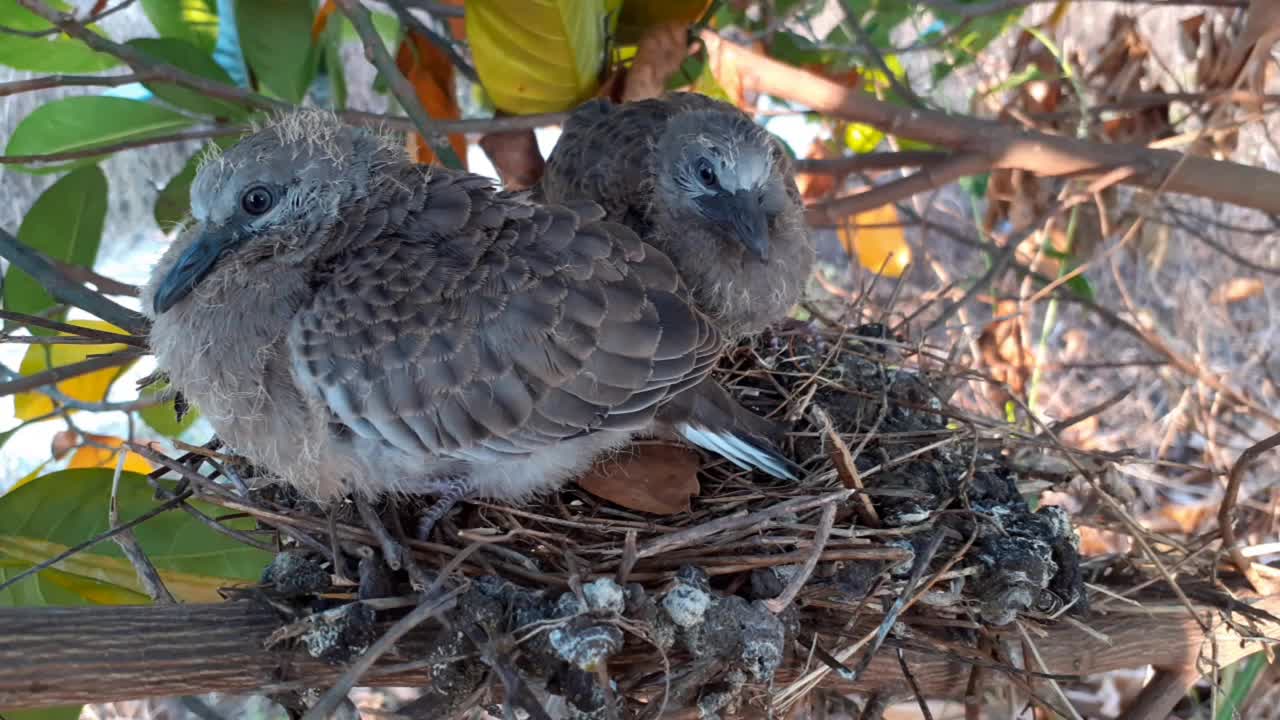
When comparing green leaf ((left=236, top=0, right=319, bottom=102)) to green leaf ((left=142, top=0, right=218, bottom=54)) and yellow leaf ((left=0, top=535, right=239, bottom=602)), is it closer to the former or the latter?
green leaf ((left=142, top=0, right=218, bottom=54))

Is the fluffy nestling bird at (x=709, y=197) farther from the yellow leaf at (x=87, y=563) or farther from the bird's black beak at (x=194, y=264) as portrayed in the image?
the yellow leaf at (x=87, y=563)

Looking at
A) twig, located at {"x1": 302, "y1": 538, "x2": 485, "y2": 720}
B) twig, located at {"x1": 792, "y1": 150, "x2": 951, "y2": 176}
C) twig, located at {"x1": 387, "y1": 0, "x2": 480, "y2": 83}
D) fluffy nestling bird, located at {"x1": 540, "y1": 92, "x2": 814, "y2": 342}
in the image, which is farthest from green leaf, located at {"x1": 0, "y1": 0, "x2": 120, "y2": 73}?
twig, located at {"x1": 792, "y1": 150, "x2": 951, "y2": 176}

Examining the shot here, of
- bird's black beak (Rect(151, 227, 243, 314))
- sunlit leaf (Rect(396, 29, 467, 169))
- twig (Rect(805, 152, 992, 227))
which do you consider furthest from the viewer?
sunlit leaf (Rect(396, 29, 467, 169))

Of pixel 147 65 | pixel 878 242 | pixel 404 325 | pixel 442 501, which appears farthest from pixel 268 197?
pixel 878 242

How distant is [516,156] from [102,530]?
104 cm

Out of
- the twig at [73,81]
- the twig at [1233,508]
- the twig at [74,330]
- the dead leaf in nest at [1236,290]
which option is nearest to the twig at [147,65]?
the twig at [73,81]

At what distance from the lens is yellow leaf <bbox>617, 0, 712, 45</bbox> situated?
1797 mm

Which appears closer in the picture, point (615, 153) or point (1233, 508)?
point (1233, 508)

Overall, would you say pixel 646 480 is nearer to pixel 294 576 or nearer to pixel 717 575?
pixel 717 575

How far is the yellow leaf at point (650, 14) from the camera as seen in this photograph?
5.90ft

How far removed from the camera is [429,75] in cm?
204

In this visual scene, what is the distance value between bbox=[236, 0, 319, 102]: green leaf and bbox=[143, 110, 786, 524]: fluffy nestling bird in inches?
24.6

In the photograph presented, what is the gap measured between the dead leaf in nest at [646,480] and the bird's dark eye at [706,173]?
0.44m

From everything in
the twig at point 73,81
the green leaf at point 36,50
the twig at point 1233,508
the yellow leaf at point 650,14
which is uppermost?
the green leaf at point 36,50
